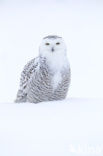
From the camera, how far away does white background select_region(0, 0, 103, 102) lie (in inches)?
144

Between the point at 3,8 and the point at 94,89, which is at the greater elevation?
the point at 3,8

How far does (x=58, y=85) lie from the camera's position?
8.07 feet

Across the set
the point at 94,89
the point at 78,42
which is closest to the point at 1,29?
the point at 78,42

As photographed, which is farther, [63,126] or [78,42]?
[78,42]

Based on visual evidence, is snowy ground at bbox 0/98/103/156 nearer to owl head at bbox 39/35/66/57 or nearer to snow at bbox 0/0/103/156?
snow at bbox 0/0/103/156

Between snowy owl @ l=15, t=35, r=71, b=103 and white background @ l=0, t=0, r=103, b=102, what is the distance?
2.10 ft

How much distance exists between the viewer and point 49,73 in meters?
2.40

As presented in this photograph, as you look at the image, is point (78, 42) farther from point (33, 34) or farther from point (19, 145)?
point (19, 145)

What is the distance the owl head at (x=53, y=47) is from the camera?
2375mm

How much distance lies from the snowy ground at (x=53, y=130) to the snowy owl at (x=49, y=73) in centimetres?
29

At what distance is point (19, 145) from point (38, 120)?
0.87ft

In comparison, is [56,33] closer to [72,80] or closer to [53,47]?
[72,80]

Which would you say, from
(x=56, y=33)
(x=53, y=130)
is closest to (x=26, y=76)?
(x=53, y=130)

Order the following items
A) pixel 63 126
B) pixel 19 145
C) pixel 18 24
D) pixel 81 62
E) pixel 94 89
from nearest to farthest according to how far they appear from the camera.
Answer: pixel 19 145 < pixel 63 126 < pixel 94 89 < pixel 81 62 < pixel 18 24
